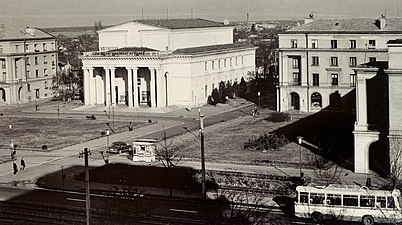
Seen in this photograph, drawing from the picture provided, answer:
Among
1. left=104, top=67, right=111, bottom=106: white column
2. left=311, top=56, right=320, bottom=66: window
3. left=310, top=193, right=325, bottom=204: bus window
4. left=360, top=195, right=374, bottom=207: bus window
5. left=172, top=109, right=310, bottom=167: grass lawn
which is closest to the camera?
left=360, top=195, right=374, bottom=207: bus window

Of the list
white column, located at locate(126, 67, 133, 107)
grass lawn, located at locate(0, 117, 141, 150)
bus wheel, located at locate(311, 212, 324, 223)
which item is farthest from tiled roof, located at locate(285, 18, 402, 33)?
bus wheel, located at locate(311, 212, 324, 223)

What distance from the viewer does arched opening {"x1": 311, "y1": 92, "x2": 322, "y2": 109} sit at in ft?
181

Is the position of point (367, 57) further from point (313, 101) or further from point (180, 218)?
point (180, 218)

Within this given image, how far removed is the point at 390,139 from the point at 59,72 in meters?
55.8

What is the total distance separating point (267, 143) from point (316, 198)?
1567 cm

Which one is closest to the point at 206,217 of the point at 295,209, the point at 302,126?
the point at 295,209

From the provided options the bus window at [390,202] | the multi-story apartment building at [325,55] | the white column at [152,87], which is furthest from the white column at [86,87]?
the bus window at [390,202]

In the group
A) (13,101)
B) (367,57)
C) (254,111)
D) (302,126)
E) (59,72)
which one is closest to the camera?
(302,126)

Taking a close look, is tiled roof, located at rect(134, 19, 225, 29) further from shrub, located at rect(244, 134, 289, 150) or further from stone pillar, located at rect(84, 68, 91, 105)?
shrub, located at rect(244, 134, 289, 150)

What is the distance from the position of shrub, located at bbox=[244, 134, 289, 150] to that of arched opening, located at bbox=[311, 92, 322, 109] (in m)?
14.6

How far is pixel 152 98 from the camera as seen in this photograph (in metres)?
61.9

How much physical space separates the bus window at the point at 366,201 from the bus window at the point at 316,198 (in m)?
1.35

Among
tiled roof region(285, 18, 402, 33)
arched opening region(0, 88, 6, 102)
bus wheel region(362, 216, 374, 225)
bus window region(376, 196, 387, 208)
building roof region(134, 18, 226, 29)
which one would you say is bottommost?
bus wheel region(362, 216, 374, 225)

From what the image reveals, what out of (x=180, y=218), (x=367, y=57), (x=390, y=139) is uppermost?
(x=367, y=57)
